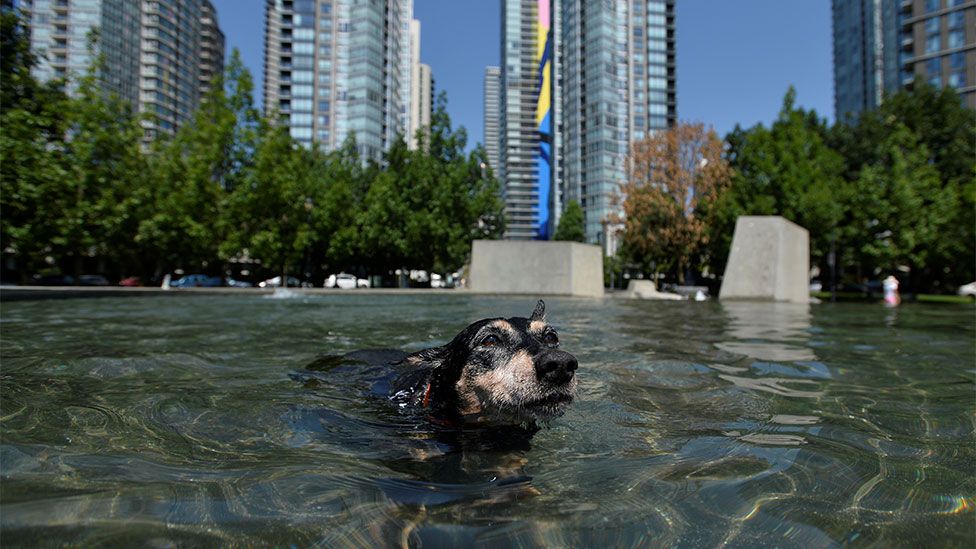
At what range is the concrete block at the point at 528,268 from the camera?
25.2m

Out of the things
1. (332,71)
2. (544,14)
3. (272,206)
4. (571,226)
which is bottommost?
(272,206)

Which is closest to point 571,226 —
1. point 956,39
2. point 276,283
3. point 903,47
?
point 276,283

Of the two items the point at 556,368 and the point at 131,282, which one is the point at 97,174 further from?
the point at 556,368

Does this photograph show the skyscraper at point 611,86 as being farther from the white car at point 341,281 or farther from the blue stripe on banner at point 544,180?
the white car at point 341,281

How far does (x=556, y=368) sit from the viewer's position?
2924 millimetres

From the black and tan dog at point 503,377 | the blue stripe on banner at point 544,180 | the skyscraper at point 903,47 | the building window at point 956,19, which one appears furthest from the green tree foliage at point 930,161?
the blue stripe on banner at point 544,180

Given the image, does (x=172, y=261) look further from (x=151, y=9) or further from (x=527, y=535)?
(x=151, y=9)

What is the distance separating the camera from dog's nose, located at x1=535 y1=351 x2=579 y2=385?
2922 millimetres

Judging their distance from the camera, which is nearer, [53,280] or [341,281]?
[53,280]

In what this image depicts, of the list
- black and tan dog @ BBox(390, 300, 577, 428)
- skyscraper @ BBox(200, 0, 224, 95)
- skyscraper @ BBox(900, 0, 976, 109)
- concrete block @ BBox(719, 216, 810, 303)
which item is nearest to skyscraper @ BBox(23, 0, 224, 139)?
skyscraper @ BBox(200, 0, 224, 95)

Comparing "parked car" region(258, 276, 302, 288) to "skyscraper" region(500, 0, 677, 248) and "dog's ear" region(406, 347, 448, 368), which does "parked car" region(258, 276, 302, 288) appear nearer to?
"dog's ear" region(406, 347, 448, 368)

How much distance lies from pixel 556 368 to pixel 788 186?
43.6 m

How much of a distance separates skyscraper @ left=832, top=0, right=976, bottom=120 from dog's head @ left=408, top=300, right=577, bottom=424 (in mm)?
76343

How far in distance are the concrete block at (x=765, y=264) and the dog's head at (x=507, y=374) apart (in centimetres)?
2186
